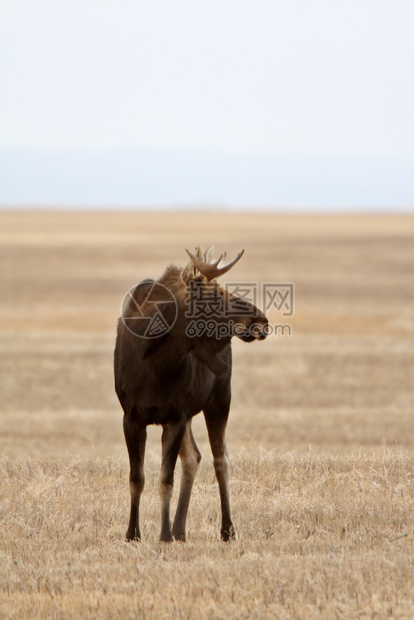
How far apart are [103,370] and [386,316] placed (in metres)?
14.0

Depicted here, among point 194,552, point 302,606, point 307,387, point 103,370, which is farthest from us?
point 103,370

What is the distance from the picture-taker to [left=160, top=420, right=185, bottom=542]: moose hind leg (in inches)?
290

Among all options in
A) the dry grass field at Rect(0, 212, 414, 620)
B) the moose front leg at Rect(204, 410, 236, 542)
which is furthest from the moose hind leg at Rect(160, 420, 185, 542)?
the moose front leg at Rect(204, 410, 236, 542)

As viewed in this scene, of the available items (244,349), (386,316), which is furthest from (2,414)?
(386,316)

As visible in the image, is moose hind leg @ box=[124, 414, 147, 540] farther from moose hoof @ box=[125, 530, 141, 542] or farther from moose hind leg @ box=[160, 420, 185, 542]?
moose hind leg @ box=[160, 420, 185, 542]

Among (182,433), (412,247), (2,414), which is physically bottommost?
(2,414)

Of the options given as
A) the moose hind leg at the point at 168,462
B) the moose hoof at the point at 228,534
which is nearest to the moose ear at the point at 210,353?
the moose hind leg at the point at 168,462

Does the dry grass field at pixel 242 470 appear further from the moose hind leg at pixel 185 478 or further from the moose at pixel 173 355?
the moose at pixel 173 355

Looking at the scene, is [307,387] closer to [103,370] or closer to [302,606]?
[103,370]

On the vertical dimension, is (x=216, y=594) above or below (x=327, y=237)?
below

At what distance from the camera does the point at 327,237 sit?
70.9 metres

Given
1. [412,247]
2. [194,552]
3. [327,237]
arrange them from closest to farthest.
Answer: [194,552] → [412,247] → [327,237]

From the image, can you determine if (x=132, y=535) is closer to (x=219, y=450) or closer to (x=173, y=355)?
(x=219, y=450)

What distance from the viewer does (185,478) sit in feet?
26.0
